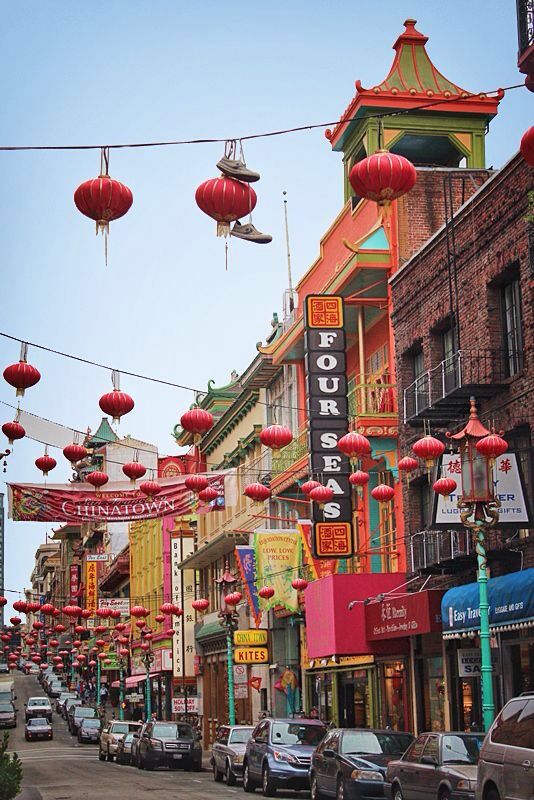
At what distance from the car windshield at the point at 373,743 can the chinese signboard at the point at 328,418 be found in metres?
10.7

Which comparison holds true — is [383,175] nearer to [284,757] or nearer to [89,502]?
[89,502]

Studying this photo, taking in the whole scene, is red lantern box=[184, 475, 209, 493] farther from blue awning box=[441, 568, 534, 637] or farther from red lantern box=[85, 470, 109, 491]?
blue awning box=[441, 568, 534, 637]

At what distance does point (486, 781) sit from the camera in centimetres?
1595

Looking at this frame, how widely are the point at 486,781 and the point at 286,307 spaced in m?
35.5

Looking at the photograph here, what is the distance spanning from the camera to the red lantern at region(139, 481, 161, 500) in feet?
97.2

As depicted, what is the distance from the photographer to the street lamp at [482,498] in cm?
2312

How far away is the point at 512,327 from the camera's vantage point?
91.6ft

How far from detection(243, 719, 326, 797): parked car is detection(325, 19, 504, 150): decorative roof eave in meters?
16.9

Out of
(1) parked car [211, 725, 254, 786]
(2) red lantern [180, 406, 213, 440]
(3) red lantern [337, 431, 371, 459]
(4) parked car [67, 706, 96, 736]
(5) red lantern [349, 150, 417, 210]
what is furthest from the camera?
(4) parked car [67, 706, 96, 736]

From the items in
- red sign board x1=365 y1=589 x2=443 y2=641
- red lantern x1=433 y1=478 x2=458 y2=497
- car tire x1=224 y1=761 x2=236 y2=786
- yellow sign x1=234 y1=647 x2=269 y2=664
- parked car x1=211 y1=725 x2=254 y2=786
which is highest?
red lantern x1=433 y1=478 x2=458 y2=497

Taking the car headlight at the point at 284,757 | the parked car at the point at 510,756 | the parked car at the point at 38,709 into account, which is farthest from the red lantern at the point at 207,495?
the parked car at the point at 38,709

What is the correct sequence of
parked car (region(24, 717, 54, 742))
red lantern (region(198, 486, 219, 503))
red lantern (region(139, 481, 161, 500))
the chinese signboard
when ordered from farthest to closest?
parked car (region(24, 717, 54, 742))
the chinese signboard
red lantern (region(139, 481, 161, 500))
red lantern (region(198, 486, 219, 503))

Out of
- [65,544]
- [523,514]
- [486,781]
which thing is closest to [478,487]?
[523,514]

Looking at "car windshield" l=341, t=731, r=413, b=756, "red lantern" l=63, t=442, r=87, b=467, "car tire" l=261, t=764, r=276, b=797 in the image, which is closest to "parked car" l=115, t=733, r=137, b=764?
"car tire" l=261, t=764, r=276, b=797
